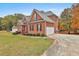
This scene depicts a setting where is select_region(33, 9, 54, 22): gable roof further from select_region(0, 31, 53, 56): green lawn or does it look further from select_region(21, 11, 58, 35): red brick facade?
select_region(0, 31, 53, 56): green lawn

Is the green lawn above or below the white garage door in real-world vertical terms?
below

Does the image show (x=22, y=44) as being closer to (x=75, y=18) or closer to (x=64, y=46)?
(x=64, y=46)

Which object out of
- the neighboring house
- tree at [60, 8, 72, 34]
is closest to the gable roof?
the neighboring house

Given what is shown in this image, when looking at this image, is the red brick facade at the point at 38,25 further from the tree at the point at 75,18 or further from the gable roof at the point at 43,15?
the tree at the point at 75,18

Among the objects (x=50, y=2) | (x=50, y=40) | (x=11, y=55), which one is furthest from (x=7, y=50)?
(x=50, y=2)

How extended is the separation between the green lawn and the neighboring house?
71 millimetres

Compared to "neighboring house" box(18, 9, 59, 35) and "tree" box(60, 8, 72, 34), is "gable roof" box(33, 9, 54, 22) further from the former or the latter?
"tree" box(60, 8, 72, 34)

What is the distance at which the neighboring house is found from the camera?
106 inches

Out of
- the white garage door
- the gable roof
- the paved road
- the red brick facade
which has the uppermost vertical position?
the gable roof

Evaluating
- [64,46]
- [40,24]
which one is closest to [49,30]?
[40,24]

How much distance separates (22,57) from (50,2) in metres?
0.58

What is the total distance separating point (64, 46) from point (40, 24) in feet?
1.02

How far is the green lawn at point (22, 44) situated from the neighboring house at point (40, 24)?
0.23ft

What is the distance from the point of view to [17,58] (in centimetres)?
262
